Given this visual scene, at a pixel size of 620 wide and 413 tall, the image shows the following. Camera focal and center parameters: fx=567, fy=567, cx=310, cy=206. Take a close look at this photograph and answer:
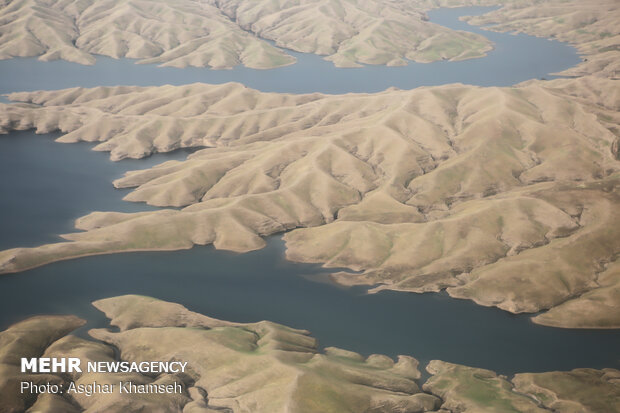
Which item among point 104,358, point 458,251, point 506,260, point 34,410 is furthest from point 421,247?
point 34,410

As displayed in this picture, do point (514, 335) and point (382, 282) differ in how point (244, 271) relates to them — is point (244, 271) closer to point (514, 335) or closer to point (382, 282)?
point (382, 282)

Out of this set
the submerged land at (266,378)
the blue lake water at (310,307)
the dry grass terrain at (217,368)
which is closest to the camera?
the dry grass terrain at (217,368)

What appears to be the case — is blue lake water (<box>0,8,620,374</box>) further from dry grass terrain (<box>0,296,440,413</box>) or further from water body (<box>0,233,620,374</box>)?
dry grass terrain (<box>0,296,440,413</box>)

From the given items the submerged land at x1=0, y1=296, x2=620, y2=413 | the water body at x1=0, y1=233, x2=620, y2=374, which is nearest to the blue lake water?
the water body at x1=0, y1=233, x2=620, y2=374

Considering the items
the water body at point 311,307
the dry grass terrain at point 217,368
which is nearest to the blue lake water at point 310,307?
the water body at point 311,307

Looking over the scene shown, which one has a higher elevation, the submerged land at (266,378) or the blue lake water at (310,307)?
the submerged land at (266,378)

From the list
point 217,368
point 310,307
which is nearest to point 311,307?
point 310,307

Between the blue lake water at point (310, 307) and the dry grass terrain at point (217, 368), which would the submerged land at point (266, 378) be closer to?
the dry grass terrain at point (217, 368)

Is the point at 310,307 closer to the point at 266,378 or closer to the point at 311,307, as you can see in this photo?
the point at 311,307
